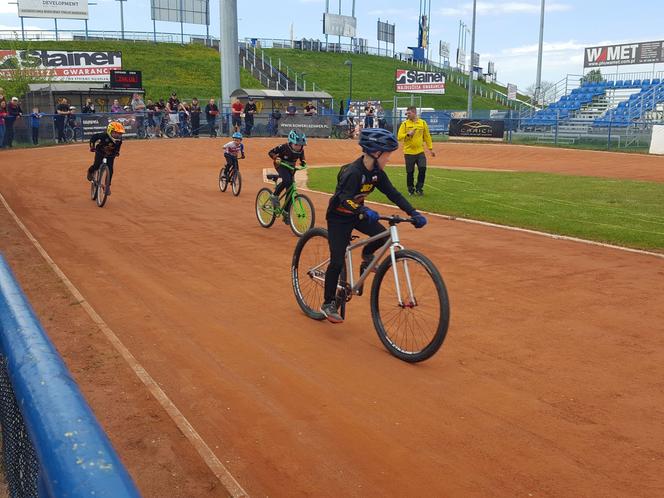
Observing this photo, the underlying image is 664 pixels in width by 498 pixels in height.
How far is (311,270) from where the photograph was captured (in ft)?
22.6

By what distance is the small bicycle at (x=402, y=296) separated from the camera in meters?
5.27

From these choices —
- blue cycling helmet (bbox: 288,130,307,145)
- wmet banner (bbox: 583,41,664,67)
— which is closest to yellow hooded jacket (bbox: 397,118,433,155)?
blue cycling helmet (bbox: 288,130,307,145)

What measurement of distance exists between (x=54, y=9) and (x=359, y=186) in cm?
7716

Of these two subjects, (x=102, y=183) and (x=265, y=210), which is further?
(x=102, y=183)

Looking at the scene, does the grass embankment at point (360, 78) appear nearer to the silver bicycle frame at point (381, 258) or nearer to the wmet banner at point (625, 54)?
the wmet banner at point (625, 54)

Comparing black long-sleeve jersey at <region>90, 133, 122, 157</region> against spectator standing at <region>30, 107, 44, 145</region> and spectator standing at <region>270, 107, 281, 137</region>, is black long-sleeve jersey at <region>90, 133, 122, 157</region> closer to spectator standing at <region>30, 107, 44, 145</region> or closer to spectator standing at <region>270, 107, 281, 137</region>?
spectator standing at <region>30, 107, 44, 145</region>

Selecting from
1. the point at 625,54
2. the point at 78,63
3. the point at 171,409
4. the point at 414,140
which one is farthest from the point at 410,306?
the point at 78,63

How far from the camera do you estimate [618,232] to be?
11.0m

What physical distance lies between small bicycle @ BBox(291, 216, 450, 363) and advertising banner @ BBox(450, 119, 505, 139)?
33.6 metres

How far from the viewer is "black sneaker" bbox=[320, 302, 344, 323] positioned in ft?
20.8

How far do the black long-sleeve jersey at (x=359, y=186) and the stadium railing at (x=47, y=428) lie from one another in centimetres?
361

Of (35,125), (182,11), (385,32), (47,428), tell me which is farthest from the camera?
(385,32)

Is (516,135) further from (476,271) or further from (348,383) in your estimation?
(348,383)

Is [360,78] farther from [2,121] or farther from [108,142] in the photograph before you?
[108,142]
